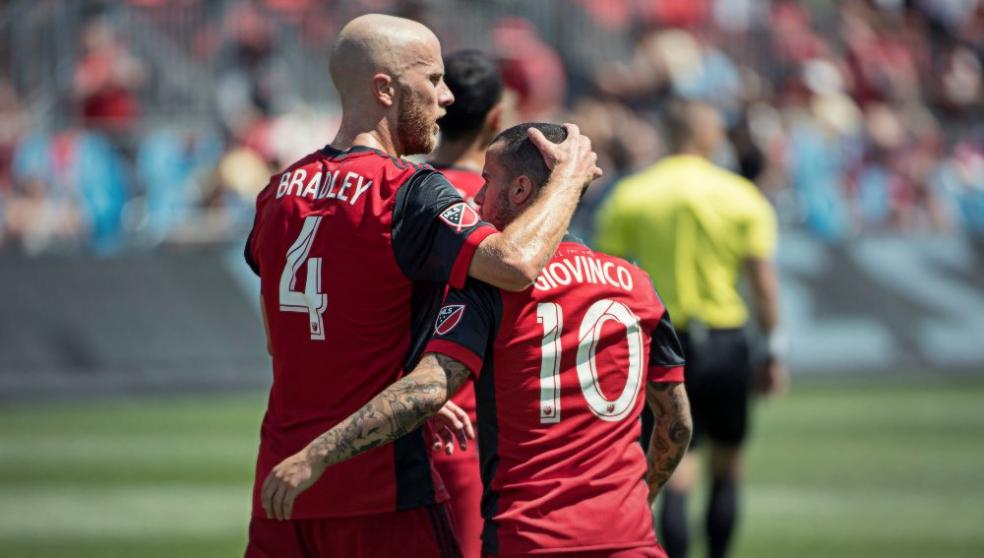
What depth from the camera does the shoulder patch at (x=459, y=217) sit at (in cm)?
417

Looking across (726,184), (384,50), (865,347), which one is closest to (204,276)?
(865,347)

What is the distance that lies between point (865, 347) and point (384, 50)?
12.6 metres

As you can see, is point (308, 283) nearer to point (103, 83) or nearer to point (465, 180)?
point (465, 180)

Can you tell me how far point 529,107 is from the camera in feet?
49.5

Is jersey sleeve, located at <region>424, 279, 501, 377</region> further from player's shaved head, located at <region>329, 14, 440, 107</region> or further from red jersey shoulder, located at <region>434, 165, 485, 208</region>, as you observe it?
red jersey shoulder, located at <region>434, 165, 485, 208</region>

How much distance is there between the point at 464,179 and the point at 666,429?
1.62m

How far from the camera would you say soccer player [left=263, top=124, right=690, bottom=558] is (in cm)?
404

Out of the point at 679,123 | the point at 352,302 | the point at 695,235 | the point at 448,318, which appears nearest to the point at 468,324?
the point at 448,318

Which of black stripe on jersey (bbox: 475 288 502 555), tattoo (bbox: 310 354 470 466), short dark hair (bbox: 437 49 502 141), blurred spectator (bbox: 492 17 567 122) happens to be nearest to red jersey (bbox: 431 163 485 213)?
short dark hair (bbox: 437 49 502 141)

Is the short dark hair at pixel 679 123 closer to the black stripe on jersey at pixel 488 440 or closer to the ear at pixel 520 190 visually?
the ear at pixel 520 190

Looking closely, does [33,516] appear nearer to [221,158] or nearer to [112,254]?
[112,254]

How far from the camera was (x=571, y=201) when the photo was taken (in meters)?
4.22

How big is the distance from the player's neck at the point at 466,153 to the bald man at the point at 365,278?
4.48 feet

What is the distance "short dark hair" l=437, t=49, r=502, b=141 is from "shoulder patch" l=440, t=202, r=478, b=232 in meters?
1.72
